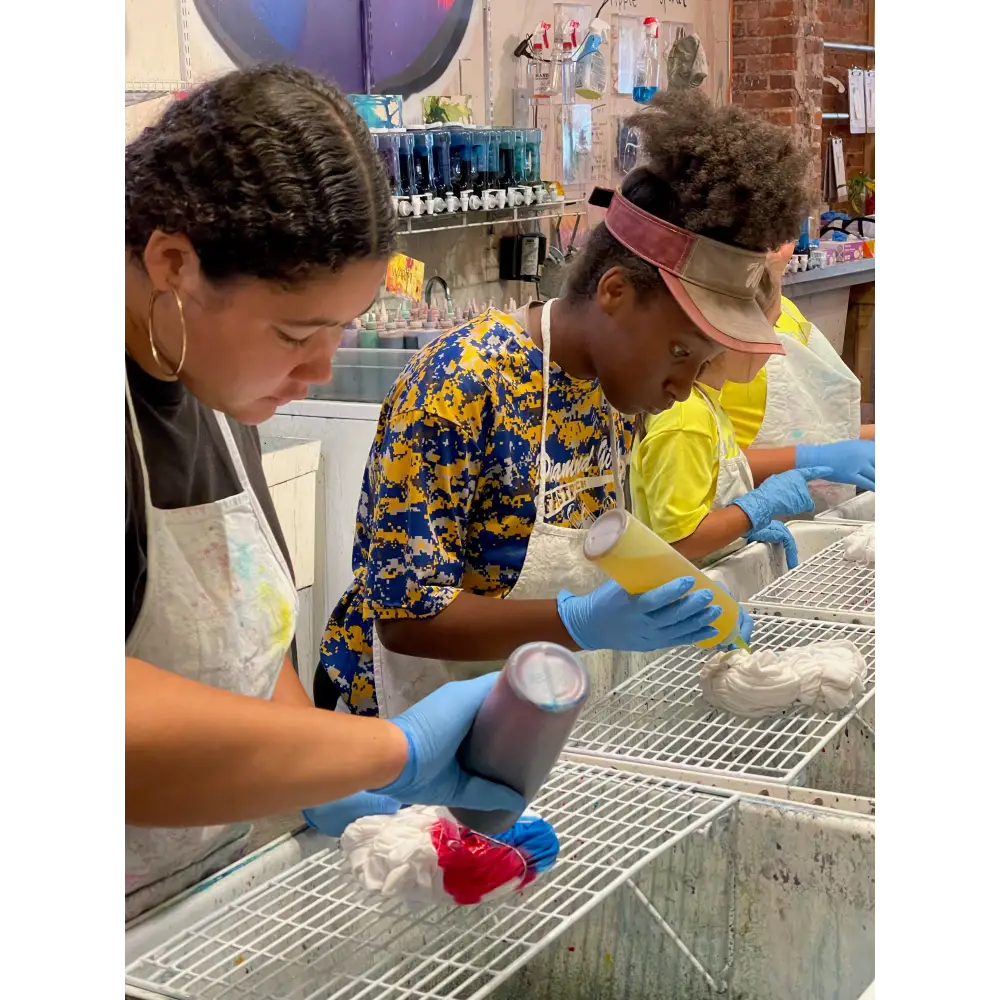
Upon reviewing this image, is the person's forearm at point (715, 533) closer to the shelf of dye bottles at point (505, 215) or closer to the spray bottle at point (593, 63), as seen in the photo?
the shelf of dye bottles at point (505, 215)

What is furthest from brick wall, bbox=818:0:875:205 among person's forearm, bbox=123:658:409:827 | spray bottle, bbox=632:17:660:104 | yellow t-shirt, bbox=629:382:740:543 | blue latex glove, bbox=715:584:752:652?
person's forearm, bbox=123:658:409:827

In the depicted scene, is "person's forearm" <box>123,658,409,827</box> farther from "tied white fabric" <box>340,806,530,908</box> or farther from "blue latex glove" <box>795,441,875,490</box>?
"blue latex glove" <box>795,441,875,490</box>

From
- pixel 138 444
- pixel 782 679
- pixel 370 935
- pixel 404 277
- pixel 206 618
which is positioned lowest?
pixel 370 935

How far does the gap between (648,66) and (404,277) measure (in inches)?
10.0

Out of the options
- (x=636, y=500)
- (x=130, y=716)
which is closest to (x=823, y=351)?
(x=636, y=500)

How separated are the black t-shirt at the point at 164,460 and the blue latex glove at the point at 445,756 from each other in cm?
18

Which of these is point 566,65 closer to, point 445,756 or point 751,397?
point 751,397

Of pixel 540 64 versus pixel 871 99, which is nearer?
pixel 871 99

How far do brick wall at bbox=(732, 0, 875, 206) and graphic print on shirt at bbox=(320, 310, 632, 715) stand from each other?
236 mm

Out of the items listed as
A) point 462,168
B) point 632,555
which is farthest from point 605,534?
point 462,168

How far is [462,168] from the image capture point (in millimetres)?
1125

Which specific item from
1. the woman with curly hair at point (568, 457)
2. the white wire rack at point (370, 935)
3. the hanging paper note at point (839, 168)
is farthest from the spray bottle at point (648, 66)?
the white wire rack at point (370, 935)

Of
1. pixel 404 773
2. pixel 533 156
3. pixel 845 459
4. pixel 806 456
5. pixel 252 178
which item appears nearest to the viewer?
pixel 252 178
